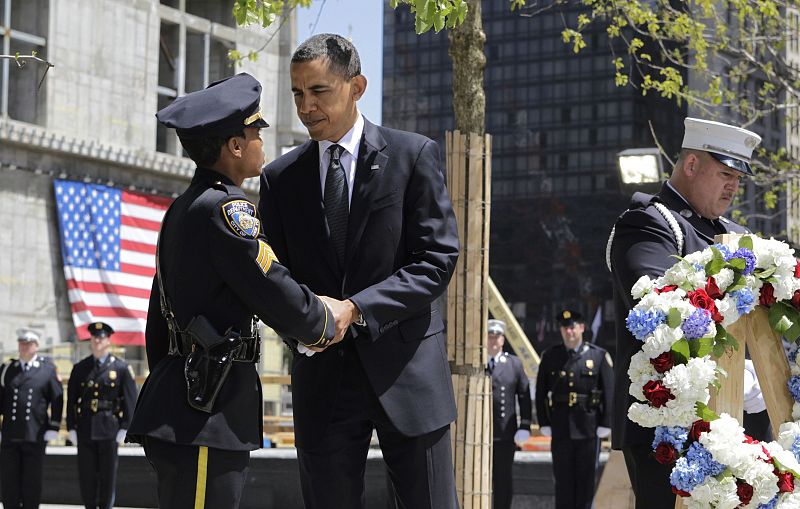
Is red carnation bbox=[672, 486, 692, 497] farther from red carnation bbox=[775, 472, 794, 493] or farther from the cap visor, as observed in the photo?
the cap visor

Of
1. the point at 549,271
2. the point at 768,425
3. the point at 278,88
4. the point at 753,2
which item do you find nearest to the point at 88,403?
the point at 753,2

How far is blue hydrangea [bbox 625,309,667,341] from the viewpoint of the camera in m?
4.59

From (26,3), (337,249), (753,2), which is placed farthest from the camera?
(26,3)

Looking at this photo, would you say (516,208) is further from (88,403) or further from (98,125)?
(88,403)

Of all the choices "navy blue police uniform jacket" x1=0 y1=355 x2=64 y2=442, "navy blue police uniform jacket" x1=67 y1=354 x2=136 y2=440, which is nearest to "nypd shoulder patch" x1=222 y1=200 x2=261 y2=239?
"navy blue police uniform jacket" x1=67 y1=354 x2=136 y2=440

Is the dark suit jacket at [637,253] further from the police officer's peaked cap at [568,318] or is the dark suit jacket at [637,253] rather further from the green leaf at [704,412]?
the police officer's peaked cap at [568,318]

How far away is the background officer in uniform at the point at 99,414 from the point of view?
1549 cm

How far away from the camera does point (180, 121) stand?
451cm

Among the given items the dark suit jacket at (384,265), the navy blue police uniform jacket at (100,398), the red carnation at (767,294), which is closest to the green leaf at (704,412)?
the red carnation at (767,294)

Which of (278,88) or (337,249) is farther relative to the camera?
(278,88)

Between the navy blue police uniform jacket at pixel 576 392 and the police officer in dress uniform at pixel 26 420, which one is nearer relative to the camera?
the navy blue police uniform jacket at pixel 576 392

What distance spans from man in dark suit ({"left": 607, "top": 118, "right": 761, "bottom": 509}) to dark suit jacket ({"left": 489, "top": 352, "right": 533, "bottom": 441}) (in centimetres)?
998

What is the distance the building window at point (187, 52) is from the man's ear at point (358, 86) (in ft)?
103

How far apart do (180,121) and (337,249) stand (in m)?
0.75
